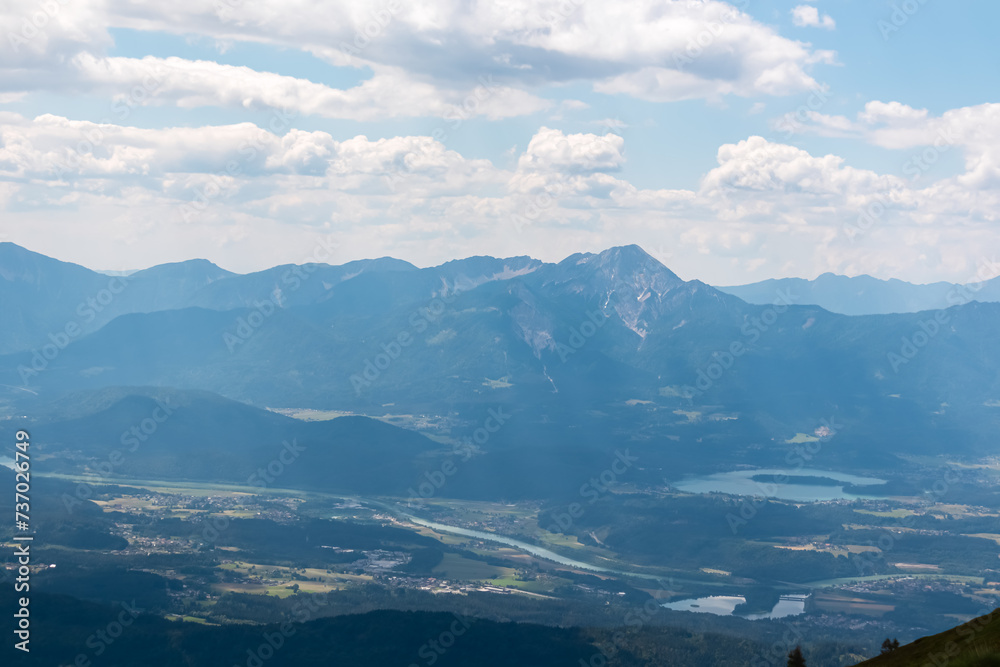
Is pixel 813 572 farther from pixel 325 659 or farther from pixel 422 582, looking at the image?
pixel 325 659

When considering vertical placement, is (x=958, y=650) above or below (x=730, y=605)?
above

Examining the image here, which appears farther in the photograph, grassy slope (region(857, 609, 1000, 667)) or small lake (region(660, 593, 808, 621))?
small lake (region(660, 593, 808, 621))

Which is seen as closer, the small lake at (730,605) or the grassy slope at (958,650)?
the grassy slope at (958,650)

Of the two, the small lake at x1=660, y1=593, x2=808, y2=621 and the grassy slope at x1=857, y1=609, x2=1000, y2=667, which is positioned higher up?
the grassy slope at x1=857, y1=609, x2=1000, y2=667

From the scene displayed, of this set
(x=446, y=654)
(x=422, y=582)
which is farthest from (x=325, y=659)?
(x=422, y=582)

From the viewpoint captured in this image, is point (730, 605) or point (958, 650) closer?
point (958, 650)
